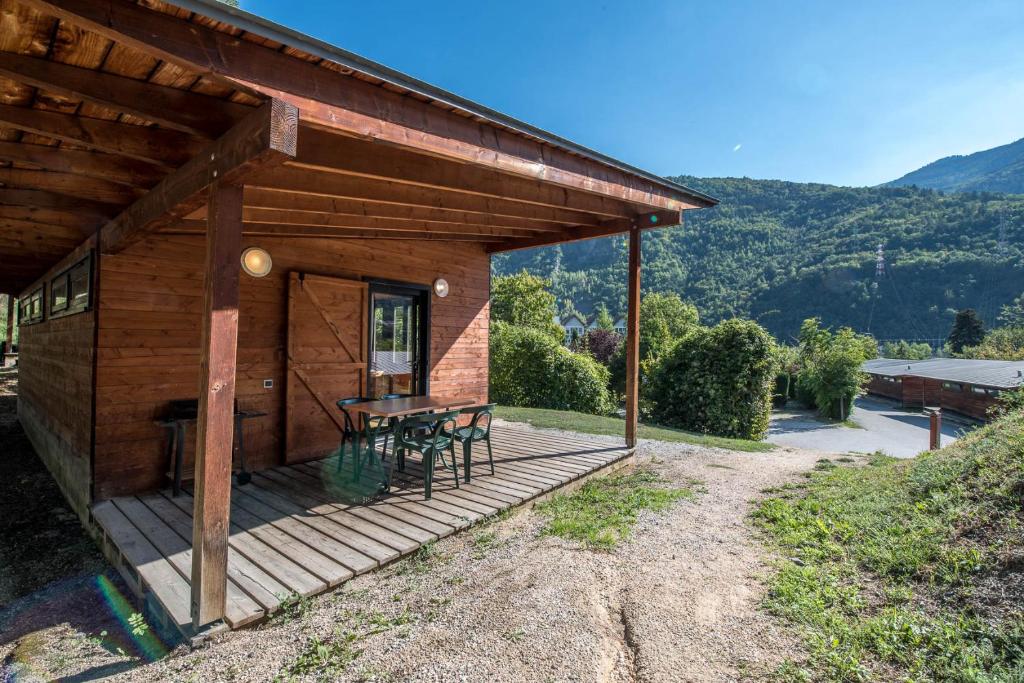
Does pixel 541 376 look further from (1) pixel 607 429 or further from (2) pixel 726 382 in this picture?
(1) pixel 607 429

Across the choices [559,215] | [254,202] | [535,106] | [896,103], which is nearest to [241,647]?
[254,202]

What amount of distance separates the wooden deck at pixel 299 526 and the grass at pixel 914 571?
6.33 feet

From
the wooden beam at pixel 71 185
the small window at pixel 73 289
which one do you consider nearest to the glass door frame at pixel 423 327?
the small window at pixel 73 289

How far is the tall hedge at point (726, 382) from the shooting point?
9.38 meters

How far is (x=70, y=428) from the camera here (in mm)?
4316

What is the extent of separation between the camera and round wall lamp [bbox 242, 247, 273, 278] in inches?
171

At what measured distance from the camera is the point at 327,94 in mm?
2053

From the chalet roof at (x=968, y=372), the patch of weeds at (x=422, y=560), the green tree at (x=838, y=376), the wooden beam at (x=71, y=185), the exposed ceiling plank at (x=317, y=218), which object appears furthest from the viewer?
the green tree at (x=838, y=376)

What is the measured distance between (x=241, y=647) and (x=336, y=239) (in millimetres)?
3931

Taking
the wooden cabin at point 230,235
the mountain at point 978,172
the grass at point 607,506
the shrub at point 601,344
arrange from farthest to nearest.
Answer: the mountain at point 978,172
the shrub at point 601,344
the grass at point 607,506
the wooden cabin at point 230,235

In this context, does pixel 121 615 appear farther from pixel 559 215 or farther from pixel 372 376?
pixel 559 215

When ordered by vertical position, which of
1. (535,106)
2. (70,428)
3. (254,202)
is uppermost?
(535,106)

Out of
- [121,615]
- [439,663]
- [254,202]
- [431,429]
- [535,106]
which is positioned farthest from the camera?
[535,106]

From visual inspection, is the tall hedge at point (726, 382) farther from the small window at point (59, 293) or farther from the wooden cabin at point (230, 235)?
the small window at point (59, 293)
